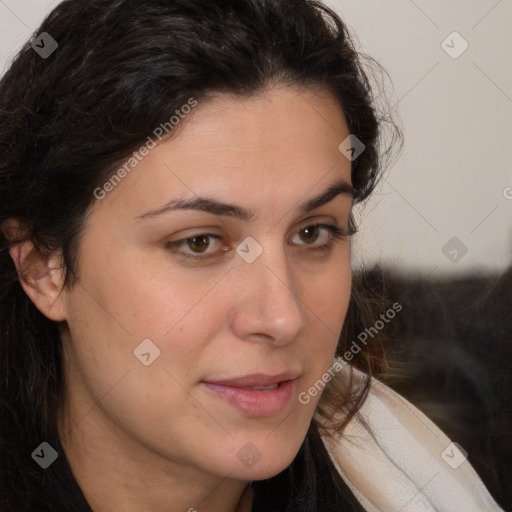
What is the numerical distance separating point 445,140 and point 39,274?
0.89 m

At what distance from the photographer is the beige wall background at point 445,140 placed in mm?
1851

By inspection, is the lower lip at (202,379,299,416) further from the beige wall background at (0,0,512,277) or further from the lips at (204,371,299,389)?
the beige wall background at (0,0,512,277)

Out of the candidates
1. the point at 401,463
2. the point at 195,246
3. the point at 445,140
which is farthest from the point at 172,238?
the point at 445,140

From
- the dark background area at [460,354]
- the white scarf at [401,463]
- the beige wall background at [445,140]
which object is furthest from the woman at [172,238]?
the dark background area at [460,354]

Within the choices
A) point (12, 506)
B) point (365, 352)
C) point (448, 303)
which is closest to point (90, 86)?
point (12, 506)

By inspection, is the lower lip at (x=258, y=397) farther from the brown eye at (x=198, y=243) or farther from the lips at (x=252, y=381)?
the brown eye at (x=198, y=243)

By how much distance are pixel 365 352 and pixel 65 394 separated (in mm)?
558

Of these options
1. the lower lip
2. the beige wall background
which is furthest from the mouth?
the beige wall background

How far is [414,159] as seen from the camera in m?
1.87

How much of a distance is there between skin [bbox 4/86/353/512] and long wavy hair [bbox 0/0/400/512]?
0.11 feet

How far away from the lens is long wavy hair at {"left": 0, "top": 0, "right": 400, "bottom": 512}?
1179mm

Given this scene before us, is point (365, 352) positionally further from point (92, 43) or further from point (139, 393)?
point (92, 43)

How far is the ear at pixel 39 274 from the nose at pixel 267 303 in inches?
10.1

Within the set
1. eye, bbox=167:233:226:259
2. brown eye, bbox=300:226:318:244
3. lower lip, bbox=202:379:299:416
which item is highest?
brown eye, bbox=300:226:318:244
